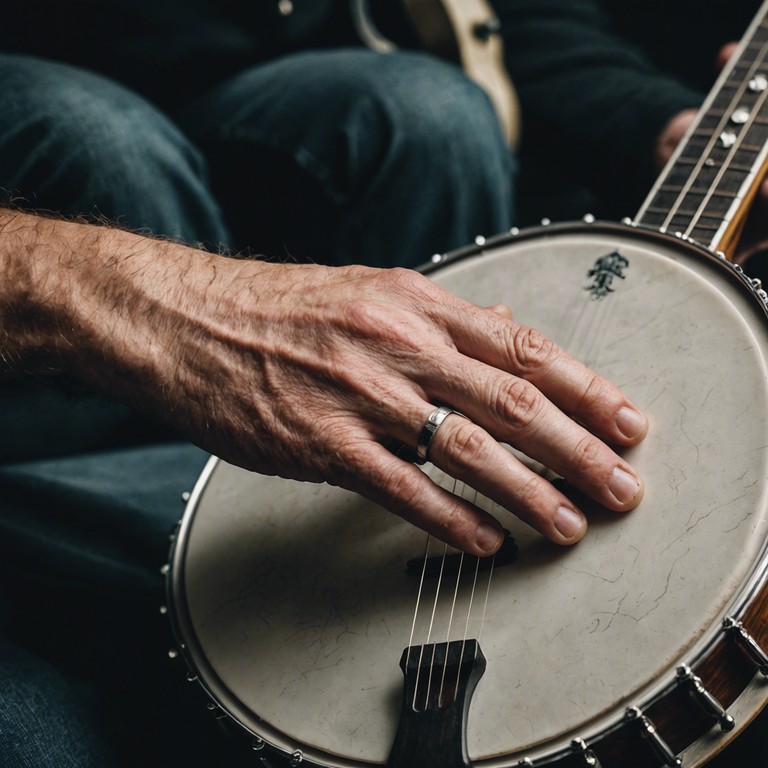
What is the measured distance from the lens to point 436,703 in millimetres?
576

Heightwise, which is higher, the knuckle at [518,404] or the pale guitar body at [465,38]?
the pale guitar body at [465,38]

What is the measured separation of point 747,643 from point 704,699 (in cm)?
5

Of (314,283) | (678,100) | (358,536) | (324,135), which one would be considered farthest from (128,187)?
(678,100)

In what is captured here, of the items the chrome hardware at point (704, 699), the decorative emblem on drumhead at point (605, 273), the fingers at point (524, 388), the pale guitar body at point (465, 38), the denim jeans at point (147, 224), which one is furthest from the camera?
the pale guitar body at point (465, 38)

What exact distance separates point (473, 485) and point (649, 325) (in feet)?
0.73

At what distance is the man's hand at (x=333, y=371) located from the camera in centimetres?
62

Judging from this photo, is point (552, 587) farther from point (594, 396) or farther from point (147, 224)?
point (147, 224)

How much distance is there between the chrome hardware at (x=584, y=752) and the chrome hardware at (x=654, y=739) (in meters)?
0.03

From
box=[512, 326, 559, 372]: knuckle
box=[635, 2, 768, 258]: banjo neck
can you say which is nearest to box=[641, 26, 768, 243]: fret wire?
box=[635, 2, 768, 258]: banjo neck

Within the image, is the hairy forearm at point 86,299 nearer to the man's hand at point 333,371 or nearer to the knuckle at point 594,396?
the man's hand at point 333,371

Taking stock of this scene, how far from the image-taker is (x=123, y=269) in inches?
28.8

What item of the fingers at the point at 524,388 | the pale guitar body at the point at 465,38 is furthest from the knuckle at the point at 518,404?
the pale guitar body at the point at 465,38

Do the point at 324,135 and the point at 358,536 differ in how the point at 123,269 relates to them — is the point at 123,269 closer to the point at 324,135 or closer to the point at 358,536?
the point at 358,536

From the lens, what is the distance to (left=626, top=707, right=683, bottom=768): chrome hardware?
0.53m
